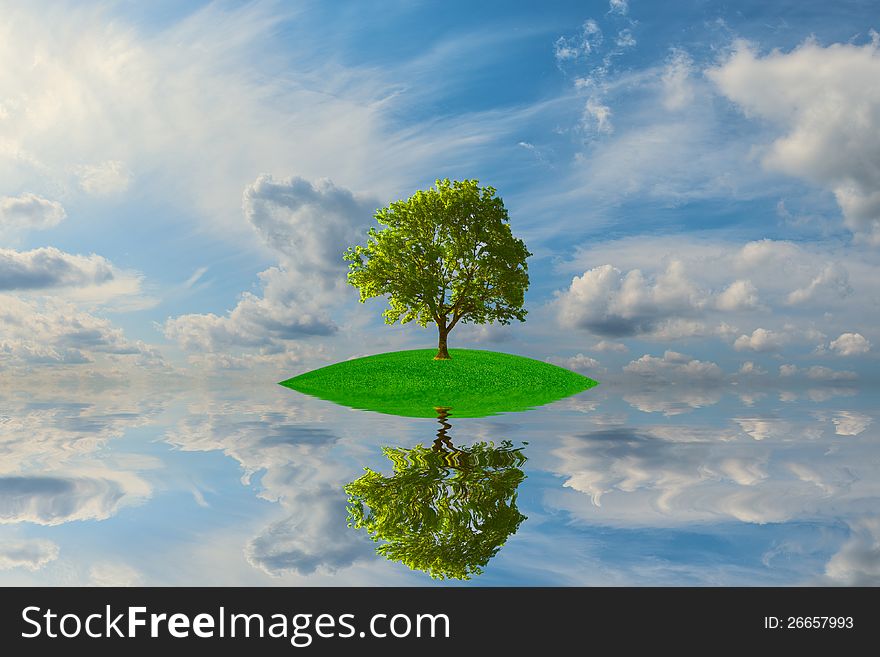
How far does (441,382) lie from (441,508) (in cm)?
3736

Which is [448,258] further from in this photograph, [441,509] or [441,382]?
[441,509]

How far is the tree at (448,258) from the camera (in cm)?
6025

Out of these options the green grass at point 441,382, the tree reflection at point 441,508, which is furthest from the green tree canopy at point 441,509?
the green grass at point 441,382

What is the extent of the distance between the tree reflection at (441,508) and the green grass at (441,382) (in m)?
18.2

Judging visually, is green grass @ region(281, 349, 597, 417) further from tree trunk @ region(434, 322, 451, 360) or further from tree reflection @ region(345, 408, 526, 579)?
tree reflection @ region(345, 408, 526, 579)

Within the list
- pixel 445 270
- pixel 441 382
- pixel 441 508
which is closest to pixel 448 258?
pixel 445 270

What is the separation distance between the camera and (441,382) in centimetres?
4972

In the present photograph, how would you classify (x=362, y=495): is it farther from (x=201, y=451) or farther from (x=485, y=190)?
(x=485, y=190)

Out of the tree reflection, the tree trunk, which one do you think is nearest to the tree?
the tree trunk

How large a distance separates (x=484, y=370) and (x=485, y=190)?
19.5 m

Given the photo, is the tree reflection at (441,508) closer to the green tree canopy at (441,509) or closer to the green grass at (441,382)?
the green tree canopy at (441,509)

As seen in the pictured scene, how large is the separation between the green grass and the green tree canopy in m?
18.6

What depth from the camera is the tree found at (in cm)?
6025

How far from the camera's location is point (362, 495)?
1342cm
